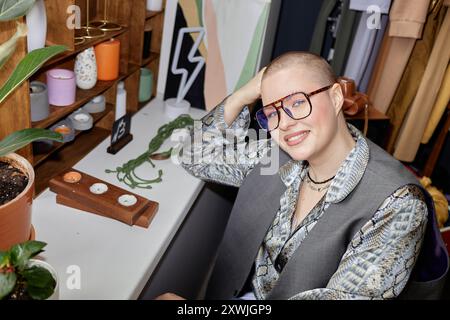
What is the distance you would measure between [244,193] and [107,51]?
68 centimetres

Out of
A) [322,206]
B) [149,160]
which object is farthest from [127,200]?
[322,206]

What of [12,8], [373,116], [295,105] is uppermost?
[12,8]

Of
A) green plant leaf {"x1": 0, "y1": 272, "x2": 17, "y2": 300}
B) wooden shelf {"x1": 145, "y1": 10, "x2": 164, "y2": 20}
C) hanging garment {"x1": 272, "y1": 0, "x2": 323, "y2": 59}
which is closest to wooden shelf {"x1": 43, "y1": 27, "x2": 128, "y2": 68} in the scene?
wooden shelf {"x1": 145, "y1": 10, "x2": 164, "y2": 20}

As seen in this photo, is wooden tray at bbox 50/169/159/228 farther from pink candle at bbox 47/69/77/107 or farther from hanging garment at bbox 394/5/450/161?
hanging garment at bbox 394/5/450/161

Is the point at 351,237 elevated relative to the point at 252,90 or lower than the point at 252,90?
lower

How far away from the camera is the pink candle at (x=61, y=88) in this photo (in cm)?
133

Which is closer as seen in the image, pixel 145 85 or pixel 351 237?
pixel 351 237

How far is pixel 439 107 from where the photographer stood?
81.4 inches

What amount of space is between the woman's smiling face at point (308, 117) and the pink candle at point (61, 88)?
2.04ft

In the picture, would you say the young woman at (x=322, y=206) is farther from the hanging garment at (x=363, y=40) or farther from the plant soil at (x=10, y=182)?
the hanging garment at (x=363, y=40)

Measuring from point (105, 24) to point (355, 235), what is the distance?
111 cm

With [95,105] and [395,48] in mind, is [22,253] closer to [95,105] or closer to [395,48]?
[95,105]
